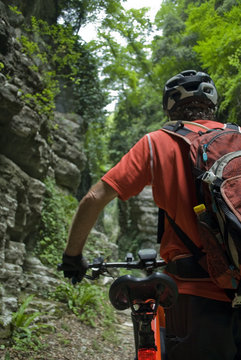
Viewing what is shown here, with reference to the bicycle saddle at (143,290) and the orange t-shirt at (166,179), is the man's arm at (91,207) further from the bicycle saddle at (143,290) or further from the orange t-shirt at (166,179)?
the bicycle saddle at (143,290)

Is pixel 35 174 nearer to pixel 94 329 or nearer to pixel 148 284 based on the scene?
pixel 94 329

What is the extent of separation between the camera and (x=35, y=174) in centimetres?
879

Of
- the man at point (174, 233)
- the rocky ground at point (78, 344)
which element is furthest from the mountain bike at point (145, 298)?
the rocky ground at point (78, 344)

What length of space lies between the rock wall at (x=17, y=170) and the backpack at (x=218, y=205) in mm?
4248

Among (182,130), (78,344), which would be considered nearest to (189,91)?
(182,130)

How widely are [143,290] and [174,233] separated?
0.45m

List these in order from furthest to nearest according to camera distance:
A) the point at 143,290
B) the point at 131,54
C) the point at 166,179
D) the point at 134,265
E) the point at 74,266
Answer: the point at 131,54 → the point at 134,265 → the point at 74,266 → the point at 166,179 → the point at 143,290

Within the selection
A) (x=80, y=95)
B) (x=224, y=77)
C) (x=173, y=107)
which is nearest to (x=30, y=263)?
(x=173, y=107)

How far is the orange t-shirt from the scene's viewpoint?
1.73 meters

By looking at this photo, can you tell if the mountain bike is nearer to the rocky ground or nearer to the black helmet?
the black helmet

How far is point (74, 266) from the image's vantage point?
193 cm

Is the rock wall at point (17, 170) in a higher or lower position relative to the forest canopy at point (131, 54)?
lower

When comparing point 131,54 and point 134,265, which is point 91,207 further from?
point 131,54

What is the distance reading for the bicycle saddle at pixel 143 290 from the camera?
134 centimetres
